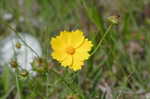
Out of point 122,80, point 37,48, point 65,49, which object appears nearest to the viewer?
point 65,49

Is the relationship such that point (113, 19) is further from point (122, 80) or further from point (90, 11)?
point (122, 80)

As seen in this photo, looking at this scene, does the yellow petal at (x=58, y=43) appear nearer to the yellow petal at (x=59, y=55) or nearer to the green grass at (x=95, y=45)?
the yellow petal at (x=59, y=55)

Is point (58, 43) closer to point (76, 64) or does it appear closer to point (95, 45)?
point (76, 64)

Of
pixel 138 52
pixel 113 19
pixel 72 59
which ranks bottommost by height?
pixel 138 52

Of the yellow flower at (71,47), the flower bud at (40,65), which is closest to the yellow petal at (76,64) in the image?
the yellow flower at (71,47)

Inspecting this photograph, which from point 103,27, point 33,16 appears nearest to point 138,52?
point 103,27

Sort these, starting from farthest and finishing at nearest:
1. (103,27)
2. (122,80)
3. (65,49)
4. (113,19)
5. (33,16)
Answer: (33,16) → (122,80) → (103,27) → (65,49) → (113,19)
